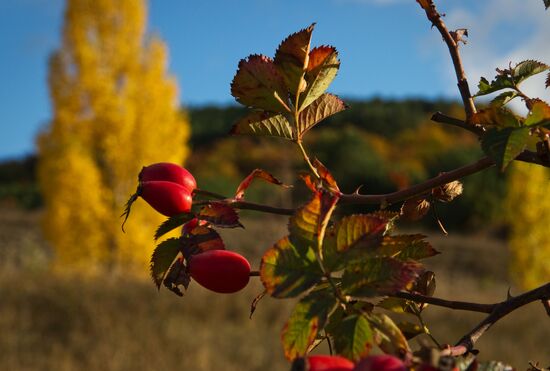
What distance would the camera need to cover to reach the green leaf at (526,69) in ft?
1.34

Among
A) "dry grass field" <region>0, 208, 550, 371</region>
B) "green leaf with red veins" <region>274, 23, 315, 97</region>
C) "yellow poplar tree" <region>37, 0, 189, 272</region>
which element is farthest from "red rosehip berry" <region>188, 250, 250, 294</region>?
"yellow poplar tree" <region>37, 0, 189, 272</region>

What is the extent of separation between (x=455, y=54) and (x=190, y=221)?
0.18 metres

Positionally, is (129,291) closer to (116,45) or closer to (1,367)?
(1,367)

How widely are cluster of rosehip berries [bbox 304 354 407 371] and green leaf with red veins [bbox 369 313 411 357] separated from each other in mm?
44

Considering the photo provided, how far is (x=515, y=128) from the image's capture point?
32cm

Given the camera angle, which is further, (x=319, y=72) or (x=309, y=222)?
(x=319, y=72)

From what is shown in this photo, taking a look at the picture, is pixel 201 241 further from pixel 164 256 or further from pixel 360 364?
pixel 360 364

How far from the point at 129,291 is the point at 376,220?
4.64m

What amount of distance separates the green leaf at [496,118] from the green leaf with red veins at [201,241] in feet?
0.49

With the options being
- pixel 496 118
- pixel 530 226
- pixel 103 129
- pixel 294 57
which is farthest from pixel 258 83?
pixel 103 129

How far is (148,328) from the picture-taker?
429 centimetres

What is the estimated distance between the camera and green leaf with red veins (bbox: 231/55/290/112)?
38 centimetres

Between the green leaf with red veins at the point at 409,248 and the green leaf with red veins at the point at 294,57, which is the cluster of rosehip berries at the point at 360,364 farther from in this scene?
the green leaf with red veins at the point at 294,57

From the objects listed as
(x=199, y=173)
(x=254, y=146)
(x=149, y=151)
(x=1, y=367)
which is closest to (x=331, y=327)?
(x=1, y=367)
